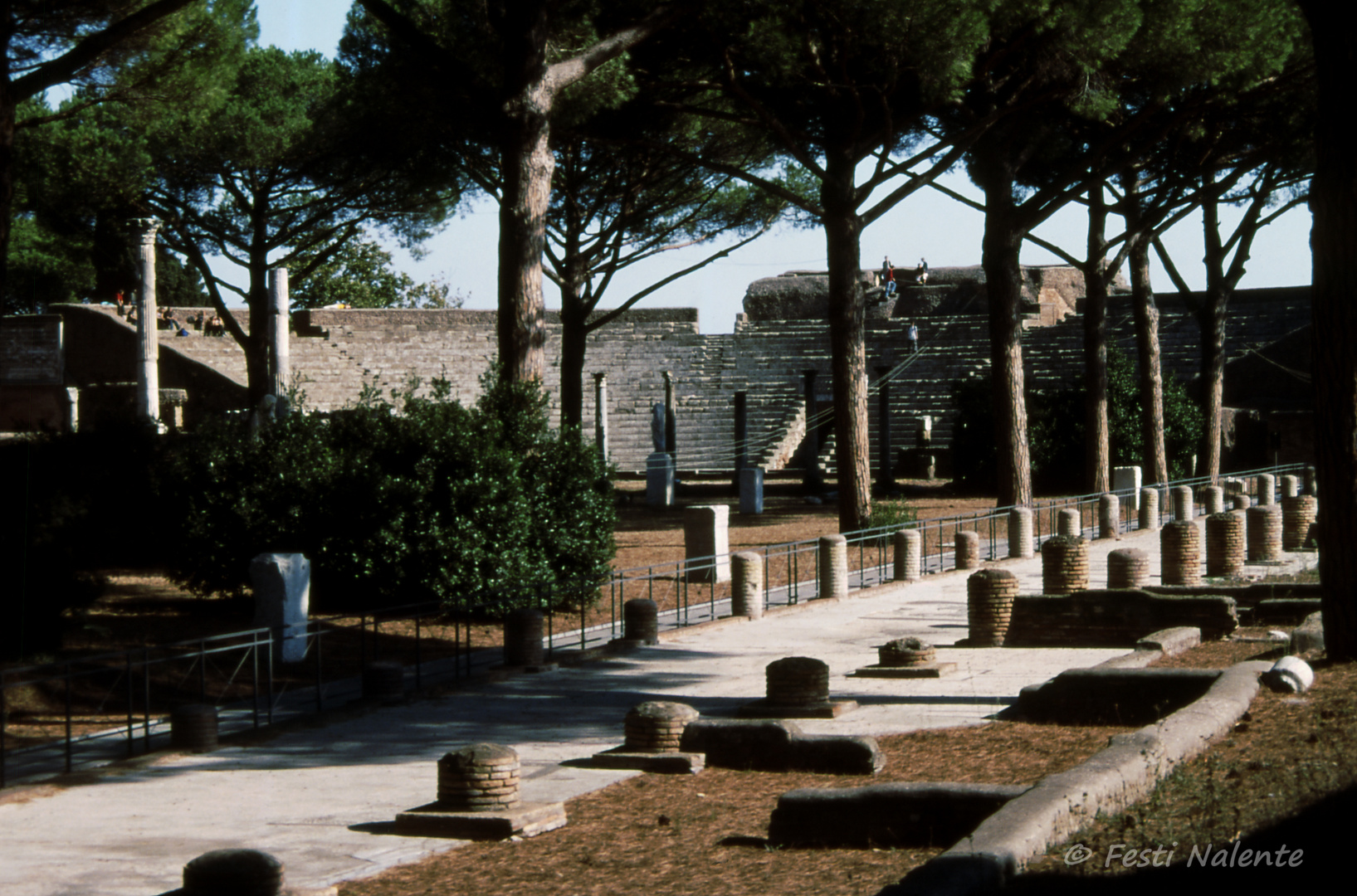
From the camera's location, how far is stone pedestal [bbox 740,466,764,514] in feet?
85.9

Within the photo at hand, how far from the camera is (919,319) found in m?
41.5

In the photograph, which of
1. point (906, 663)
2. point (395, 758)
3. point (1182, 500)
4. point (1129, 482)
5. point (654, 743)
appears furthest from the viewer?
point (1129, 482)

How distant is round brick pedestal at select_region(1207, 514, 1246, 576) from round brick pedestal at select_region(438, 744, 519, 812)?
12.5 m

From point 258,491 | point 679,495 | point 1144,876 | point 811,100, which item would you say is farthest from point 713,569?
point 679,495

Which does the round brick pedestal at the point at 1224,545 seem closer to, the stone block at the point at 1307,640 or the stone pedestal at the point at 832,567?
the stone pedestal at the point at 832,567

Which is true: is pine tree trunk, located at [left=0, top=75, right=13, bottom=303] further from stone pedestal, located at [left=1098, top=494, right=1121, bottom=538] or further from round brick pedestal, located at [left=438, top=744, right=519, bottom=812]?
stone pedestal, located at [left=1098, top=494, right=1121, bottom=538]

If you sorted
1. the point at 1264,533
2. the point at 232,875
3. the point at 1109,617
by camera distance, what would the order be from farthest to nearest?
1. the point at 1264,533
2. the point at 1109,617
3. the point at 232,875

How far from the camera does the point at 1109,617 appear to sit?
12500mm

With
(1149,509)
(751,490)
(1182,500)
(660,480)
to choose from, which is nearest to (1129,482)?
(1149,509)

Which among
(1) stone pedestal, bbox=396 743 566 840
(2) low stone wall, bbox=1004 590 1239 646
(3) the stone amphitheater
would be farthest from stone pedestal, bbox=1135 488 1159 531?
(1) stone pedestal, bbox=396 743 566 840

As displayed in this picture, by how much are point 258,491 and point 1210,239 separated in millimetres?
22937

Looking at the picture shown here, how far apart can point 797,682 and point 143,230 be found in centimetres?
2174

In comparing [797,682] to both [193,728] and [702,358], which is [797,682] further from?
[702,358]

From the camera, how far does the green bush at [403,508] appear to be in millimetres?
13609
